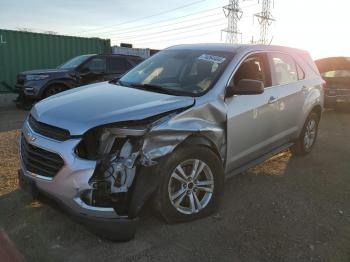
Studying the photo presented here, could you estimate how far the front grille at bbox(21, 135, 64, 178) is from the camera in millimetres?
3325

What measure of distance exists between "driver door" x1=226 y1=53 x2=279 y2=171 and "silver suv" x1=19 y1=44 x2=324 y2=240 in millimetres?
13

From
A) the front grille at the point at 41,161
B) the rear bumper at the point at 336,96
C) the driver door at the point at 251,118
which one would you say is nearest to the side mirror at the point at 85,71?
the rear bumper at the point at 336,96

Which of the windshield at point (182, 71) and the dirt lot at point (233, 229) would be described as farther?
the windshield at point (182, 71)

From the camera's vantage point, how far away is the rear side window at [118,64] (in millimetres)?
12250

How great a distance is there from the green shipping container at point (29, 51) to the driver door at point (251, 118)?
39.3 ft

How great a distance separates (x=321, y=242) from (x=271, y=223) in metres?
0.52

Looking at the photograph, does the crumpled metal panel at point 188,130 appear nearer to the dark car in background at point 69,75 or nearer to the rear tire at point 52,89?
the dark car in background at point 69,75

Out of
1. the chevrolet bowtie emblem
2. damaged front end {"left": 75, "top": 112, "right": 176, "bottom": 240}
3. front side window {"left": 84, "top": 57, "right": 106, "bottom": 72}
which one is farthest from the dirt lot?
front side window {"left": 84, "top": 57, "right": 106, "bottom": 72}

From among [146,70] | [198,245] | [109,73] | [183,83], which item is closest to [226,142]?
[183,83]

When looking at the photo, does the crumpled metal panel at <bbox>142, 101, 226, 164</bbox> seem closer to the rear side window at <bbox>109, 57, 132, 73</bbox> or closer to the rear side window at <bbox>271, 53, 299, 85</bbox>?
the rear side window at <bbox>271, 53, 299, 85</bbox>

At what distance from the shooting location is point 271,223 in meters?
4.04

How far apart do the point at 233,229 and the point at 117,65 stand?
9.28 meters

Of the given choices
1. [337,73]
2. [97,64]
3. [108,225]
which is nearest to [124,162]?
[108,225]

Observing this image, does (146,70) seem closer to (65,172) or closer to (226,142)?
(226,142)
